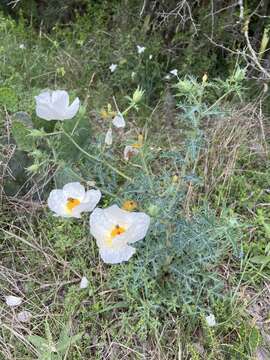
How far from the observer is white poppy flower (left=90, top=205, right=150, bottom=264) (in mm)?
1352

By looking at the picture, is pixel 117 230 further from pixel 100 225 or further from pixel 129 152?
pixel 129 152

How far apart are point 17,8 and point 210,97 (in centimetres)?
187

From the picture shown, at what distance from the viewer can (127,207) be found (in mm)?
1511

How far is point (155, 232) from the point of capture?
59.7 inches

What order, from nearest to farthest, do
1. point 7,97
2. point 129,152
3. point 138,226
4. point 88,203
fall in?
point 138,226
point 88,203
point 129,152
point 7,97

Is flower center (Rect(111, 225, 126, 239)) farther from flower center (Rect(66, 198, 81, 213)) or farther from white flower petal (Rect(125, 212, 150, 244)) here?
flower center (Rect(66, 198, 81, 213))

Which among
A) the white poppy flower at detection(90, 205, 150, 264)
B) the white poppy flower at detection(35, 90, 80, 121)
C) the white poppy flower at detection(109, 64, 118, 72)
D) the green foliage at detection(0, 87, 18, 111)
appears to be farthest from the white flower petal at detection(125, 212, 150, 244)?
the white poppy flower at detection(109, 64, 118, 72)

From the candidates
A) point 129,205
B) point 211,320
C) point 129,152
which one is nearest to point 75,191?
point 129,205

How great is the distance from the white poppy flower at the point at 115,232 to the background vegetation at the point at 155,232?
0.08m

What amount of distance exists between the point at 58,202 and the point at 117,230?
0.75 feet

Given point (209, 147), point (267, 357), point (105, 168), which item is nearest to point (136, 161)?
point (105, 168)

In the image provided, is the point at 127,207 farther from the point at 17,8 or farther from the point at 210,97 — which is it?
the point at 17,8

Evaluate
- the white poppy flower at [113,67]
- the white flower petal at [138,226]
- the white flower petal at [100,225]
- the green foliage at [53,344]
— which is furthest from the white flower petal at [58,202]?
the white poppy flower at [113,67]

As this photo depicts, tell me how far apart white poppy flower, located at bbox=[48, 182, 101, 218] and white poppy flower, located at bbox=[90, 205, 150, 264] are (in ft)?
0.25
